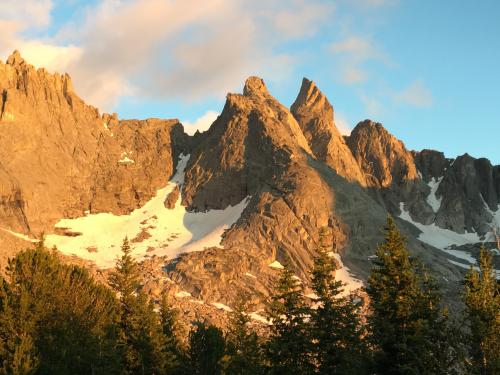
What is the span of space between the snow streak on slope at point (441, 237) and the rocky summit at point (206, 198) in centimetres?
42

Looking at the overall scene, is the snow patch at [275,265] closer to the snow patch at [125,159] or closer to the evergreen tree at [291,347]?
the snow patch at [125,159]

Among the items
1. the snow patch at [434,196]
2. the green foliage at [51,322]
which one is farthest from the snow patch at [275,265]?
the snow patch at [434,196]

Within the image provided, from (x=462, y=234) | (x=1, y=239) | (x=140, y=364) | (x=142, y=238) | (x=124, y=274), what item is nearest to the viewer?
(x=140, y=364)

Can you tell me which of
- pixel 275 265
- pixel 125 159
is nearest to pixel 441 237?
pixel 275 265

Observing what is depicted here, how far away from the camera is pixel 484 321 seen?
31.2m

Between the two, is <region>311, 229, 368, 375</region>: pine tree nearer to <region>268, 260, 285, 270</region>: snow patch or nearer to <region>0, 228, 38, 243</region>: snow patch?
<region>268, 260, 285, 270</region>: snow patch

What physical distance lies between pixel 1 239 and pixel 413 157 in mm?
135035

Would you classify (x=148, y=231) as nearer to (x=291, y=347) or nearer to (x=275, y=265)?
(x=275, y=265)

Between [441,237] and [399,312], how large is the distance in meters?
138

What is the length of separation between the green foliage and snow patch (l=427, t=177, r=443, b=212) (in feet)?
475

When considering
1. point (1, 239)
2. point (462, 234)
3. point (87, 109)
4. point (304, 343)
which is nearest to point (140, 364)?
point (304, 343)

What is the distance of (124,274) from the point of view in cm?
5819

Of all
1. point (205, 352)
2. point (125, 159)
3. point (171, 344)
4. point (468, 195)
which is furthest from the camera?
point (468, 195)

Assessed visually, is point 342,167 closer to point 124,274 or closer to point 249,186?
point 249,186
